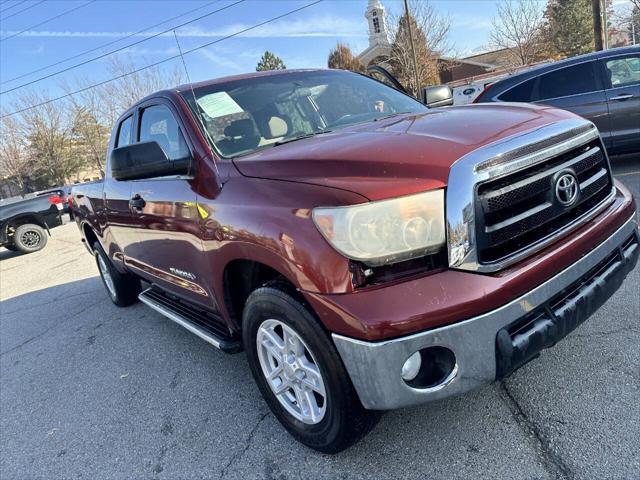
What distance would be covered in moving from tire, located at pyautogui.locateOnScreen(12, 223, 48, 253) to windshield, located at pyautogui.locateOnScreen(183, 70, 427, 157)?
1087 centimetres

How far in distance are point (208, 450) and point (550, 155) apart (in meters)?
2.20

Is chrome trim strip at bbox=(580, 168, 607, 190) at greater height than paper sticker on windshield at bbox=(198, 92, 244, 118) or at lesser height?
lesser

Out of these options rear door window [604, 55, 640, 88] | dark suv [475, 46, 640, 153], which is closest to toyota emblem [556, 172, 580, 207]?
dark suv [475, 46, 640, 153]

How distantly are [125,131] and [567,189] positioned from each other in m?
3.53

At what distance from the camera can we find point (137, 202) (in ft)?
11.1

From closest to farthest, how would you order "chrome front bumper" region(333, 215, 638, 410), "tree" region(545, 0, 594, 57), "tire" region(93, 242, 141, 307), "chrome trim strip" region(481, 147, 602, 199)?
1. "chrome front bumper" region(333, 215, 638, 410)
2. "chrome trim strip" region(481, 147, 602, 199)
3. "tire" region(93, 242, 141, 307)
4. "tree" region(545, 0, 594, 57)

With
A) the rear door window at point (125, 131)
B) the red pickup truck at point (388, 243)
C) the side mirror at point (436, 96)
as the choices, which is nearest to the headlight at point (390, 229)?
the red pickup truck at point (388, 243)

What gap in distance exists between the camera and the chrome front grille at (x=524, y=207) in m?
1.85

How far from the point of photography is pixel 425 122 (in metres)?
2.45

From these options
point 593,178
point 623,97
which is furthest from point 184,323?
point 623,97

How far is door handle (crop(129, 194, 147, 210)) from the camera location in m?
3.31

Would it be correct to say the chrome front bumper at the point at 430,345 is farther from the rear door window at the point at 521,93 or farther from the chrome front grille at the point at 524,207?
the rear door window at the point at 521,93

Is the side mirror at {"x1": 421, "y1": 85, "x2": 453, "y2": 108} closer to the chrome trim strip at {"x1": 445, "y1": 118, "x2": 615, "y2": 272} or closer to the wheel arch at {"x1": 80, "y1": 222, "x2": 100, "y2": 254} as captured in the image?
the chrome trim strip at {"x1": 445, "y1": 118, "x2": 615, "y2": 272}

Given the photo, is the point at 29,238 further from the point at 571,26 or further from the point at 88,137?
the point at 571,26
